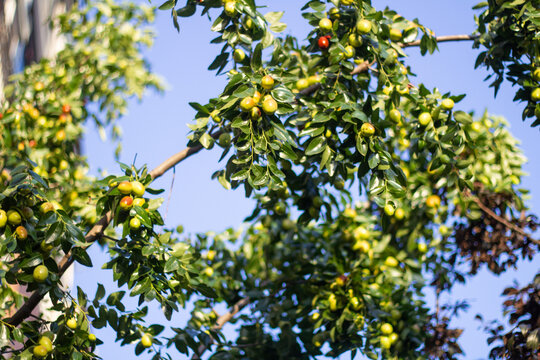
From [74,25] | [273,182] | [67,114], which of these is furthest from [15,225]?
[74,25]

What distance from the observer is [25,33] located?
21.3ft

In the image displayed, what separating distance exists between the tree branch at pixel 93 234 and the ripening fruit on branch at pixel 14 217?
23cm

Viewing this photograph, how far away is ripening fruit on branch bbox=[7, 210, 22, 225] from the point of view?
1.93m

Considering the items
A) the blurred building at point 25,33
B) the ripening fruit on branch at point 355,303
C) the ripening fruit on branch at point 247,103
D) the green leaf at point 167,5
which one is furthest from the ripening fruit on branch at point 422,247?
the blurred building at point 25,33

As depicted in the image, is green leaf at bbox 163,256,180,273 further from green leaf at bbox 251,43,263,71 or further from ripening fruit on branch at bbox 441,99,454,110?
ripening fruit on branch at bbox 441,99,454,110

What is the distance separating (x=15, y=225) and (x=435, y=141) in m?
1.63

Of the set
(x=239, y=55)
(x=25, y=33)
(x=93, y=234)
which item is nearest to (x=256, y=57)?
(x=239, y=55)

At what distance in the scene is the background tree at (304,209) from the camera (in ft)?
6.60

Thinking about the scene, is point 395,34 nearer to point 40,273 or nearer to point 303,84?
point 303,84

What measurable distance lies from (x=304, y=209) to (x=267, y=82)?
78cm

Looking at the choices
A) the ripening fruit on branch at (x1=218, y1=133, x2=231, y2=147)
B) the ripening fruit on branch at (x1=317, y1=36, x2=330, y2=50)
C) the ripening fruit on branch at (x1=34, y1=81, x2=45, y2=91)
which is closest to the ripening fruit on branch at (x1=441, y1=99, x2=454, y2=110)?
the ripening fruit on branch at (x1=317, y1=36, x2=330, y2=50)

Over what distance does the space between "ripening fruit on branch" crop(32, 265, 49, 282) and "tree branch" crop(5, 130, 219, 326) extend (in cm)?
6

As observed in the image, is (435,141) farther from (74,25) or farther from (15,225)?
(74,25)

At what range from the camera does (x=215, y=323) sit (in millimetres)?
3000
